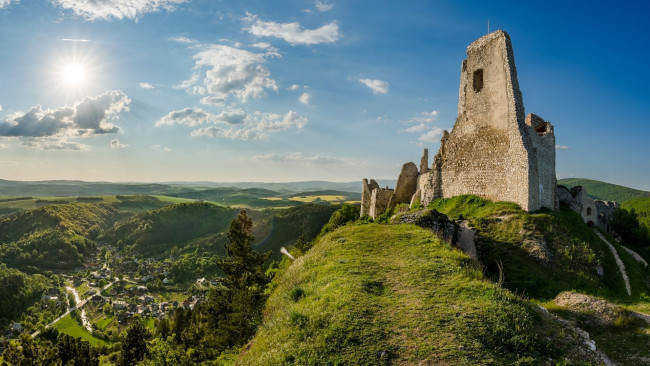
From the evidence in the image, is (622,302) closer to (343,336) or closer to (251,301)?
(343,336)

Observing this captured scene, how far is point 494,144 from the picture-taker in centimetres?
2308

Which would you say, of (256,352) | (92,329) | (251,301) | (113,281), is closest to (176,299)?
(92,329)

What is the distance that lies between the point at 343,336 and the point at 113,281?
156 metres

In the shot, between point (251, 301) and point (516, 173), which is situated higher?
point (516, 173)

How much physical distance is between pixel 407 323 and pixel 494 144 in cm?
1781

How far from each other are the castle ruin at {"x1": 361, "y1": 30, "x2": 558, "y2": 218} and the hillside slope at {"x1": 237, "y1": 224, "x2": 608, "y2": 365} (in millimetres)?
11250

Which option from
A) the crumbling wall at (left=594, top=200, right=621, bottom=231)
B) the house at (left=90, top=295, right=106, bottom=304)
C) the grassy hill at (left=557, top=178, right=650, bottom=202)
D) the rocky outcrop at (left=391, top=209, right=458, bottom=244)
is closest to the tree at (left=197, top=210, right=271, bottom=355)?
the rocky outcrop at (left=391, top=209, right=458, bottom=244)

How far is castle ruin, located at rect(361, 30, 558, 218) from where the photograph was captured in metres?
21.4

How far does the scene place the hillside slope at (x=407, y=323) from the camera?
7660 mm

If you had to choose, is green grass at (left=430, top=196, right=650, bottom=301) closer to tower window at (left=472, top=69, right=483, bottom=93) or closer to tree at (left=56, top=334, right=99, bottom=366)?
tower window at (left=472, top=69, right=483, bottom=93)

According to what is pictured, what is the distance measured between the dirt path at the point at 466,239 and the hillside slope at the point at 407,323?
5.55m

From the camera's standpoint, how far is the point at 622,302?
49.3 ft

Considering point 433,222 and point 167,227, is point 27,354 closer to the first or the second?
point 433,222

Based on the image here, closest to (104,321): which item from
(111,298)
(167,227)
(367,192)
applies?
(111,298)
